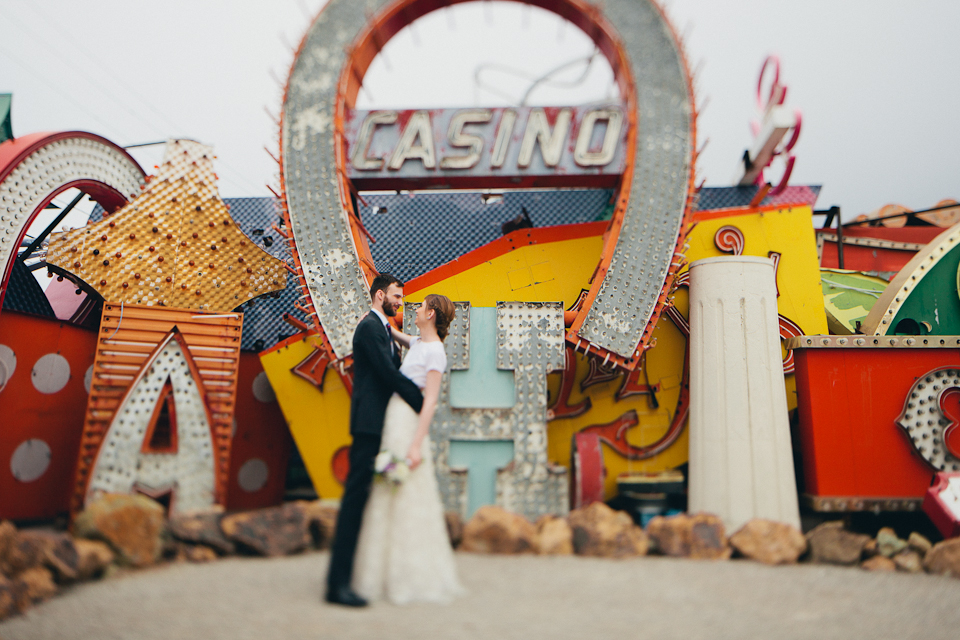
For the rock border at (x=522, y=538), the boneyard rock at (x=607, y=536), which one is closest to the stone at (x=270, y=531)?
the rock border at (x=522, y=538)

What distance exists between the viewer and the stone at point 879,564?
5.01m

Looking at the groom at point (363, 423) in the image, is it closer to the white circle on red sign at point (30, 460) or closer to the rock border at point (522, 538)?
the rock border at point (522, 538)

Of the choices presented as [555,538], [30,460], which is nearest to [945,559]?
[555,538]

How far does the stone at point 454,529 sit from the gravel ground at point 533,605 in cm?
23

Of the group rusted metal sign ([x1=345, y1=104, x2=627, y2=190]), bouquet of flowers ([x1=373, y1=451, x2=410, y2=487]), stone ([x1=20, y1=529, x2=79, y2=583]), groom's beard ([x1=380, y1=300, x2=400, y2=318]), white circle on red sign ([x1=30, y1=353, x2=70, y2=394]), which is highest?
rusted metal sign ([x1=345, y1=104, x2=627, y2=190])

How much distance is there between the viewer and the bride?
3846 millimetres

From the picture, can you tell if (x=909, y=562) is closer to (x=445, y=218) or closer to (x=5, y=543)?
(x=5, y=543)

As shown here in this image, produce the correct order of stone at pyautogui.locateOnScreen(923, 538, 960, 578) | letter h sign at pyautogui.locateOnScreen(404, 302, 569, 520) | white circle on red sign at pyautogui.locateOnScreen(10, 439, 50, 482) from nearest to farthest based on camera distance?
stone at pyautogui.locateOnScreen(923, 538, 960, 578) < letter h sign at pyautogui.locateOnScreen(404, 302, 569, 520) < white circle on red sign at pyautogui.locateOnScreen(10, 439, 50, 482)

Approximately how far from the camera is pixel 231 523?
4.86m

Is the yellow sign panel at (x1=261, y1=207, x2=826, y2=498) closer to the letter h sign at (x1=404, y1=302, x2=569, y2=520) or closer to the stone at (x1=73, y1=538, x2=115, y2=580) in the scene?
the letter h sign at (x1=404, y1=302, x2=569, y2=520)

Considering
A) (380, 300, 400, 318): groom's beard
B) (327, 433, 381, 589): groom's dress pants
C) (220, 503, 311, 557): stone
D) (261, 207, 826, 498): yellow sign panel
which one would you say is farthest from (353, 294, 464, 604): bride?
(261, 207, 826, 498): yellow sign panel

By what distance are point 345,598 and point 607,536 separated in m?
2.24

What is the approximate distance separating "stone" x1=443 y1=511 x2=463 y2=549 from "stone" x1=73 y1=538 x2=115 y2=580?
238 centimetres

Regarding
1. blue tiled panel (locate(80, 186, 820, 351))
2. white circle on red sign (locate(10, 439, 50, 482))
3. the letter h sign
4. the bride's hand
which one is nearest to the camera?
the bride's hand
